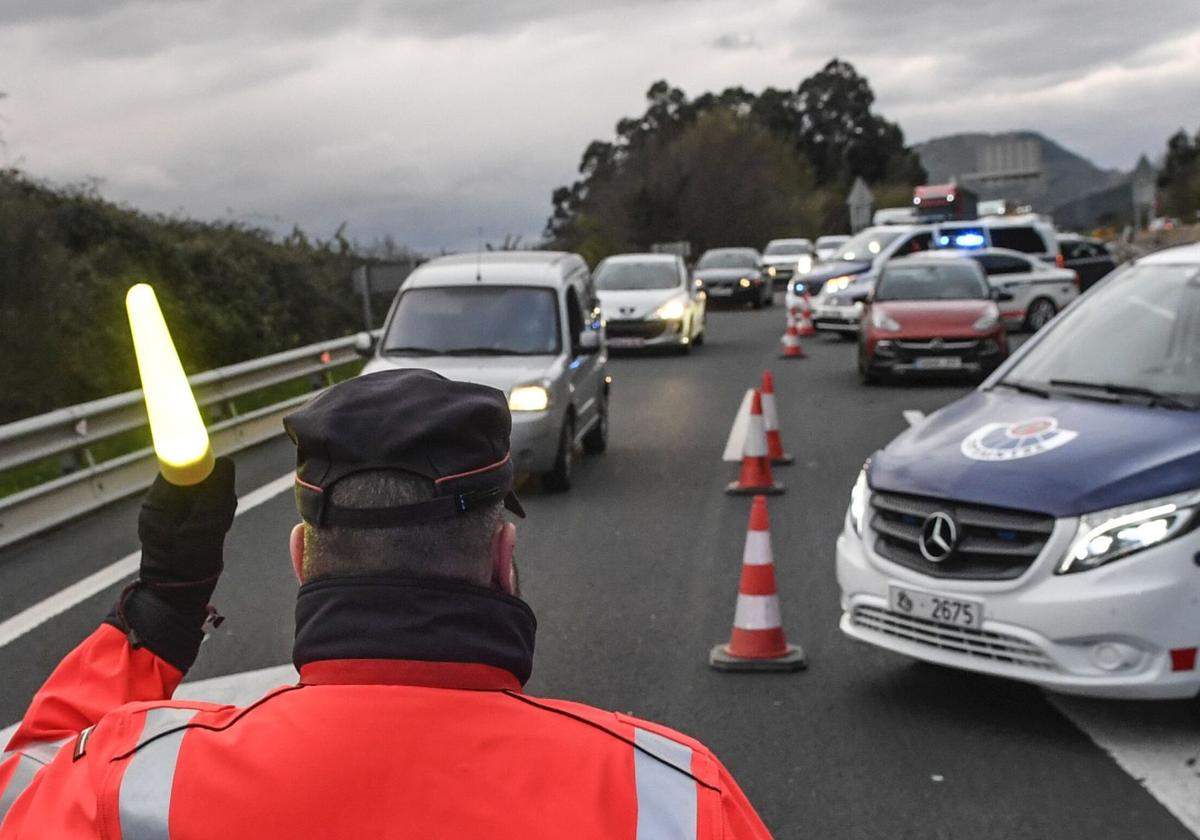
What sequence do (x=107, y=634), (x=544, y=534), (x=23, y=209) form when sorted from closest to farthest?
(x=107, y=634), (x=544, y=534), (x=23, y=209)

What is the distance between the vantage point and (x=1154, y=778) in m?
5.87

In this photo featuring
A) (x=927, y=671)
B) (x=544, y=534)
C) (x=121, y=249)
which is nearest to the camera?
(x=927, y=671)

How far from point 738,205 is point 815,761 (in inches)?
3163

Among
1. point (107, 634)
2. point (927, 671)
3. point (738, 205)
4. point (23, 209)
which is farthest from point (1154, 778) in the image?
point (738, 205)

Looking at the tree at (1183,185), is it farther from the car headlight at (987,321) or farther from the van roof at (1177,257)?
the van roof at (1177,257)

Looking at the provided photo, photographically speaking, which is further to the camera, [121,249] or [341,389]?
[121,249]

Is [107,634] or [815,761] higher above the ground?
[107,634]

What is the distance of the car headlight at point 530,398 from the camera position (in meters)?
13.0

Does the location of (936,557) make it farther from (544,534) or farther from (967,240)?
(967,240)

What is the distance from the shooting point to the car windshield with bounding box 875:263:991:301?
22.6 m

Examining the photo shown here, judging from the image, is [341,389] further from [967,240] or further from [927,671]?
[967,240]

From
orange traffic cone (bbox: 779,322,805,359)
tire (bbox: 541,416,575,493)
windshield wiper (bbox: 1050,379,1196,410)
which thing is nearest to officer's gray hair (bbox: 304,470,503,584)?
windshield wiper (bbox: 1050,379,1196,410)

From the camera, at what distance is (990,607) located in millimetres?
6398

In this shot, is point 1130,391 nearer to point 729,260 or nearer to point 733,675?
point 733,675
